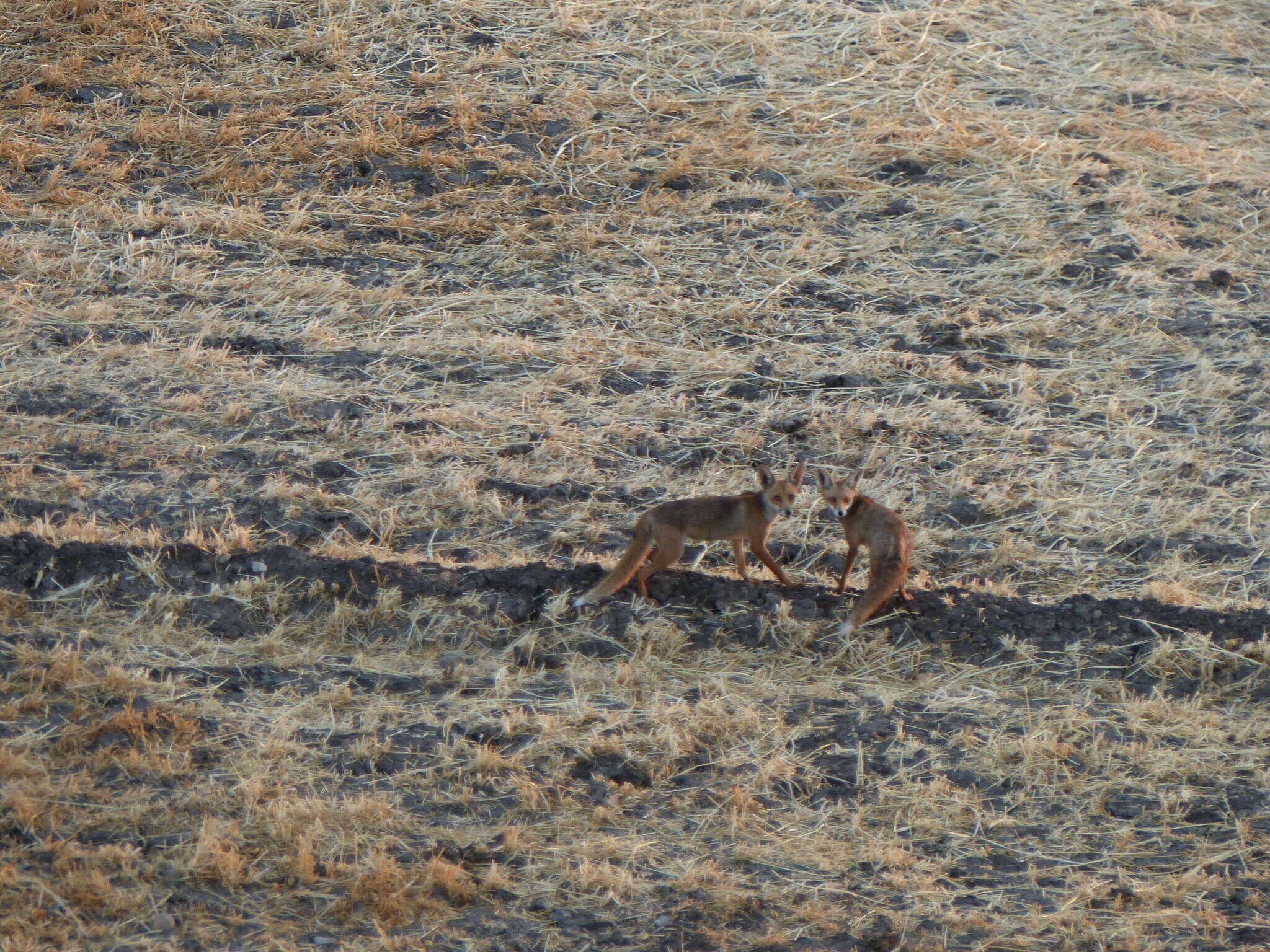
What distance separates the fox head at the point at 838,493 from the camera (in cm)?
719

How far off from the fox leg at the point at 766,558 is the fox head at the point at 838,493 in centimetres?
41

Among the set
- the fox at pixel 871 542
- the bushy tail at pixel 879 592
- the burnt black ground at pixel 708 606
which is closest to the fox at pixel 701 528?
the burnt black ground at pixel 708 606

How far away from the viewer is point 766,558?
279 inches

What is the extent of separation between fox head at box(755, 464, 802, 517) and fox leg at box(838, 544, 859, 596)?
43 centimetres

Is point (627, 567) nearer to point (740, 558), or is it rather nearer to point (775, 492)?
point (740, 558)

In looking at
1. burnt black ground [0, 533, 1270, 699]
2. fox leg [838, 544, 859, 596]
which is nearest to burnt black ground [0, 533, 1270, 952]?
burnt black ground [0, 533, 1270, 699]

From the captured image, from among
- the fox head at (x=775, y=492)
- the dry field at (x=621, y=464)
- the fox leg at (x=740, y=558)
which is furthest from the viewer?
the fox leg at (x=740, y=558)

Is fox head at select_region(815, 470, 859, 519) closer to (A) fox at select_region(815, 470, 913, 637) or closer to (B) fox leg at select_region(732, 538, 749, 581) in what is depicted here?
(A) fox at select_region(815, 470, 913, 637)

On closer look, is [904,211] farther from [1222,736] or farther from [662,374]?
[1222,736]

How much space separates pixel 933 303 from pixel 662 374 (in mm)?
2318

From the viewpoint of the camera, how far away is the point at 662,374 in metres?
9.44

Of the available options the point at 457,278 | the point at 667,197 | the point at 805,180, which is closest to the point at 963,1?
the point at 805,180

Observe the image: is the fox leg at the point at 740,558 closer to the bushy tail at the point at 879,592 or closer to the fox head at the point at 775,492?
the fox head at the point at 775,492

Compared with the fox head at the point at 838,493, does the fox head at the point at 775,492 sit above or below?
above
